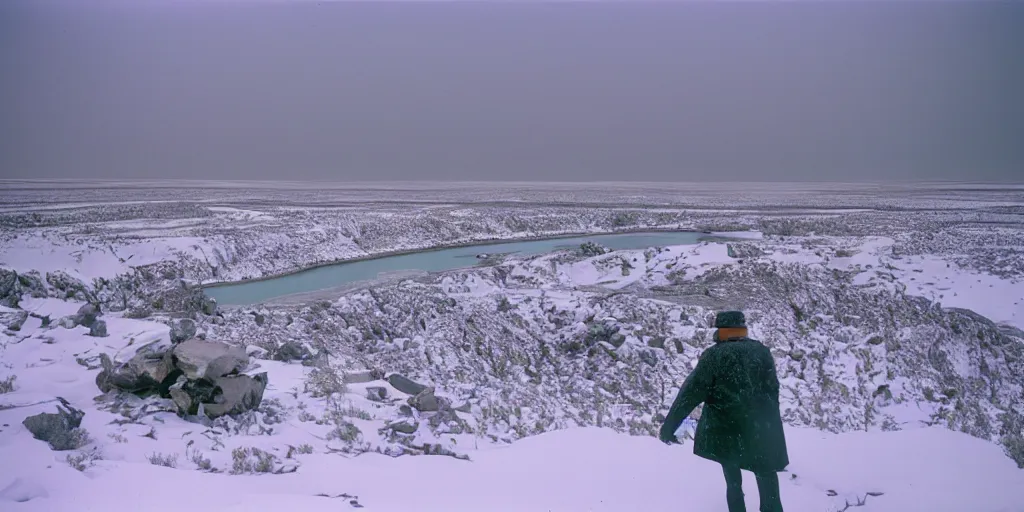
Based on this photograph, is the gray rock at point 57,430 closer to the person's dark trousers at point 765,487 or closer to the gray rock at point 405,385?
the gray rock at point 405,385

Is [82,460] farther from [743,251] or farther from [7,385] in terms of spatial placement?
[743,251]

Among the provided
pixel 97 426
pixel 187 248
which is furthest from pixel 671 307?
pixel 187 248

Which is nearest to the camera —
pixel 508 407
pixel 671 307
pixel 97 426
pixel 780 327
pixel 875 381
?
pixel 97 426

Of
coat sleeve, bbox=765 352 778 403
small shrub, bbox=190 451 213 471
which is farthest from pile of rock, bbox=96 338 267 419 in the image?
coat sleeve, bbox=765 352 778 403

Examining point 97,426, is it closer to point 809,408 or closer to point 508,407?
point 508,407

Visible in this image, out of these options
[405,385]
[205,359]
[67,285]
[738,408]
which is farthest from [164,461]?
[67,285]

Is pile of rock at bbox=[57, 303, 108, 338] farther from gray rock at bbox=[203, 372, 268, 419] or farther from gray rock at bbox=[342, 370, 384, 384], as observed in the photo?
gray rock at bbox=[342, 370, 384, 384]

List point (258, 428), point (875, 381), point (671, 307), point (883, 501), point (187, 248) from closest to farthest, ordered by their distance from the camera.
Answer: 1. point (883, 501)
2. point (258, 428)
3. point (875, 381)
4. point (671, 307)
5. point (187, 248)
